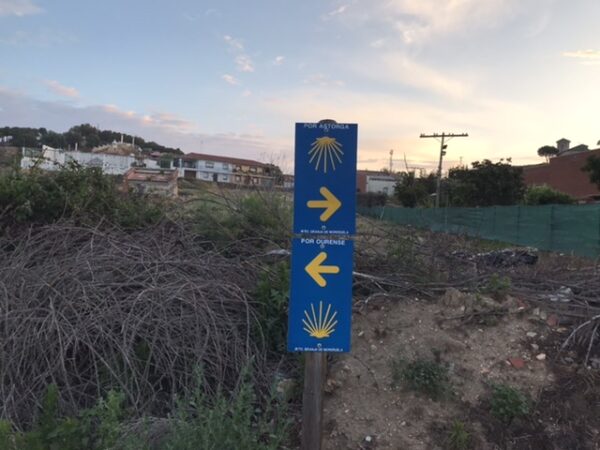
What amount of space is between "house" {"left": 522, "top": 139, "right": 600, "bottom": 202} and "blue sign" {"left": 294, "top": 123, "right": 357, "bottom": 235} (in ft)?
152

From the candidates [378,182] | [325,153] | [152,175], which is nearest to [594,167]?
[152,175]

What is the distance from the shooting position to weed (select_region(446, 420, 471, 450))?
3.24 meters

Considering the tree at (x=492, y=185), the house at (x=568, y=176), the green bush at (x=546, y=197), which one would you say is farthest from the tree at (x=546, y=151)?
the green bush at (x=546, y=197)

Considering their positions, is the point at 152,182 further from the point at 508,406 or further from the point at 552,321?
the point at 508,406

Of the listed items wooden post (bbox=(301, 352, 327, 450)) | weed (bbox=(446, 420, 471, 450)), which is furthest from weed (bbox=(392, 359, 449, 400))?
wooden post (bbox=(301, 352, 327, 450))

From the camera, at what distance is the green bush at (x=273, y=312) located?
431 cm

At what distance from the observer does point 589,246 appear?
16234 mm

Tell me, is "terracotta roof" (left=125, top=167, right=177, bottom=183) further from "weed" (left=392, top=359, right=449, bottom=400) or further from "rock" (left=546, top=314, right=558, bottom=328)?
"rock" (left=546, top=314, right=558, bottom=328)

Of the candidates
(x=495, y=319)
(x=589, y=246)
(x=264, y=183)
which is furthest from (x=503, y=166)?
(x=495, y=319)

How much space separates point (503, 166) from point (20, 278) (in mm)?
42106

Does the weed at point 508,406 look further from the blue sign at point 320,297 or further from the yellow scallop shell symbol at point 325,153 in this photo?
the yellow scallop shell symbol at point 325,153

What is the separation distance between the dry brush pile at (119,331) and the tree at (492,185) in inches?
1595

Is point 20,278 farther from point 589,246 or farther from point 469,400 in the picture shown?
point 589,246

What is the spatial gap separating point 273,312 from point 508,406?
74.8 inches
